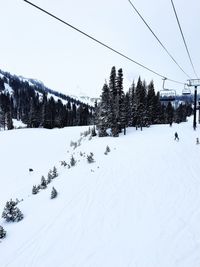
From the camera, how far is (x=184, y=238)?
28.1 ft

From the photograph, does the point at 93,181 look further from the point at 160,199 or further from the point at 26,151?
the point at 26,151

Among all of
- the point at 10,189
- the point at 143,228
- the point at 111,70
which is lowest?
the point at 10,189

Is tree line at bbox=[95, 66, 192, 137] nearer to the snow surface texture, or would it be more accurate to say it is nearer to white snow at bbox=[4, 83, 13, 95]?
the snow surface texture

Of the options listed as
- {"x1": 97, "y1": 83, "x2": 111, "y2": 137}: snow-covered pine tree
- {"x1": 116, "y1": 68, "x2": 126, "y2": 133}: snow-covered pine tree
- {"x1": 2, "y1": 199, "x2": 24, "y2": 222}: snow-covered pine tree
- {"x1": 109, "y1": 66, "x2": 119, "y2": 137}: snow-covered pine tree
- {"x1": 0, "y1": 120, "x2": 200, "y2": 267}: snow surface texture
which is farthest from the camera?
{"x1": 116, "y1": 68, "x2": 126, "y2": 133}: snow-covered pine tree

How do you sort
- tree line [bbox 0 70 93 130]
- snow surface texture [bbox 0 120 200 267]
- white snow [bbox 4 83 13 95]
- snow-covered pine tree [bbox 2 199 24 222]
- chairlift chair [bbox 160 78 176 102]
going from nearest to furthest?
snow surface texture [bbox 0 120 200 267] < snow-covered pine tree [bbox 2 199 24 222] < chairlift chair [bbox 160 78 176 102] < tree line [bbox 0 70 93 130] < white snow [bbox 4 83 13 95]

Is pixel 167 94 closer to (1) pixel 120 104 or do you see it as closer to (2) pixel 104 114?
(1) pixel 120 104

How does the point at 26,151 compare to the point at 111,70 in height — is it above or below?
below

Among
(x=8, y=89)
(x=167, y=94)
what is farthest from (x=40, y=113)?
(x=8, y=89)

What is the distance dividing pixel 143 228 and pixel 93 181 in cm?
624

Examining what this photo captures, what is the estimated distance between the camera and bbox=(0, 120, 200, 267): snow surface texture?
8.12 metres

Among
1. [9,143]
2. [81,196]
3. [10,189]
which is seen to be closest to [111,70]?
[9,143]

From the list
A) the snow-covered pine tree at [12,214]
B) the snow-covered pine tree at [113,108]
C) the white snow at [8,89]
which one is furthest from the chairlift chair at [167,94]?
the white snow at [8,89]

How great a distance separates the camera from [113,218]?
34.9 ft

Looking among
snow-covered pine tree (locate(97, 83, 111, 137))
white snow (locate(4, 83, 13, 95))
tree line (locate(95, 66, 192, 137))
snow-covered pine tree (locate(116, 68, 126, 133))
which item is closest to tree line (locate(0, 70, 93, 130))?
white snow (locate(4, 83, 13, 95))
